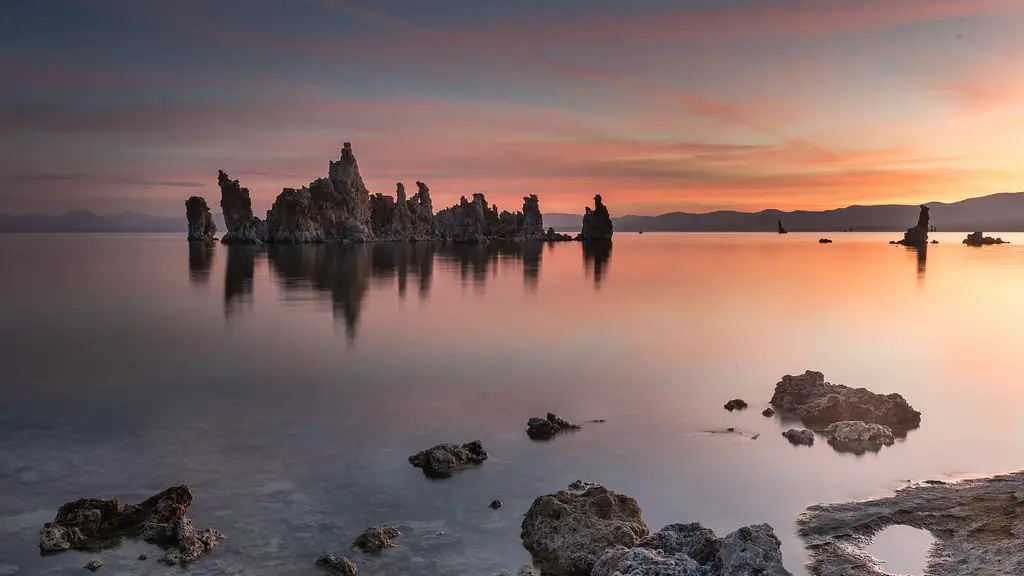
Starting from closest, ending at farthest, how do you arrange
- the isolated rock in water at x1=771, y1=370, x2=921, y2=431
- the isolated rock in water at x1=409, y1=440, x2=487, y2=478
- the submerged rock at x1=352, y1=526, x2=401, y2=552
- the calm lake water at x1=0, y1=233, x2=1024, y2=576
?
the submerged rock at x1=352, y1=526, x2=401, y2=552 → the calm lake water at x1=0, y1=233, x2=1024, y2=576 → the isolated rock in water at x1=409, y1=440, x2=487, y2=478 → the isolated rock in water at x1=771, y1=370, x2=921, y2=431

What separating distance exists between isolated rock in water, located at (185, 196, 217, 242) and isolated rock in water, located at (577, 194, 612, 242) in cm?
9342

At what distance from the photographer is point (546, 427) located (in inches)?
543

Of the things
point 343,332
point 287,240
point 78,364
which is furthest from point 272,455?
point 287,240

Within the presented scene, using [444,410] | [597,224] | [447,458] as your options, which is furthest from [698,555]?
[597,224]

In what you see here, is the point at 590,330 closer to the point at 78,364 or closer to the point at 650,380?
the point at 650,380

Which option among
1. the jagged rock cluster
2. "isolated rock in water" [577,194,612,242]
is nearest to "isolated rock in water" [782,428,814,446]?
the jagged rock cluster

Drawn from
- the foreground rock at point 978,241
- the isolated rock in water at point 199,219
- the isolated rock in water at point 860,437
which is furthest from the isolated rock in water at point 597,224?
the isolated rock in water at point 860,437

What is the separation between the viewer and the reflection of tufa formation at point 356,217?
5236 inches

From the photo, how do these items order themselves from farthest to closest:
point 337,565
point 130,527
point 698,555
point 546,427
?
point 546,427
point 130,527
point 337,565
point 698,555

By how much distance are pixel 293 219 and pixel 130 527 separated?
12754cm

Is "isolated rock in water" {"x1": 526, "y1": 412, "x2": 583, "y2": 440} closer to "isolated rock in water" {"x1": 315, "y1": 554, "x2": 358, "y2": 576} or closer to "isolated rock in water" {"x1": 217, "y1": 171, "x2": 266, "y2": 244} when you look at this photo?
"isolated rock in water" {"x1": 315, "y1": 554, "x2": 358, "y2": 576}

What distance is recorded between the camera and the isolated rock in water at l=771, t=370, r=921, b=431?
1476cm

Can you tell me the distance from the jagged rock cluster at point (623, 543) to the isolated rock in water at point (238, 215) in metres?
139

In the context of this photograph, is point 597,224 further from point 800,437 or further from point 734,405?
point 800,437
